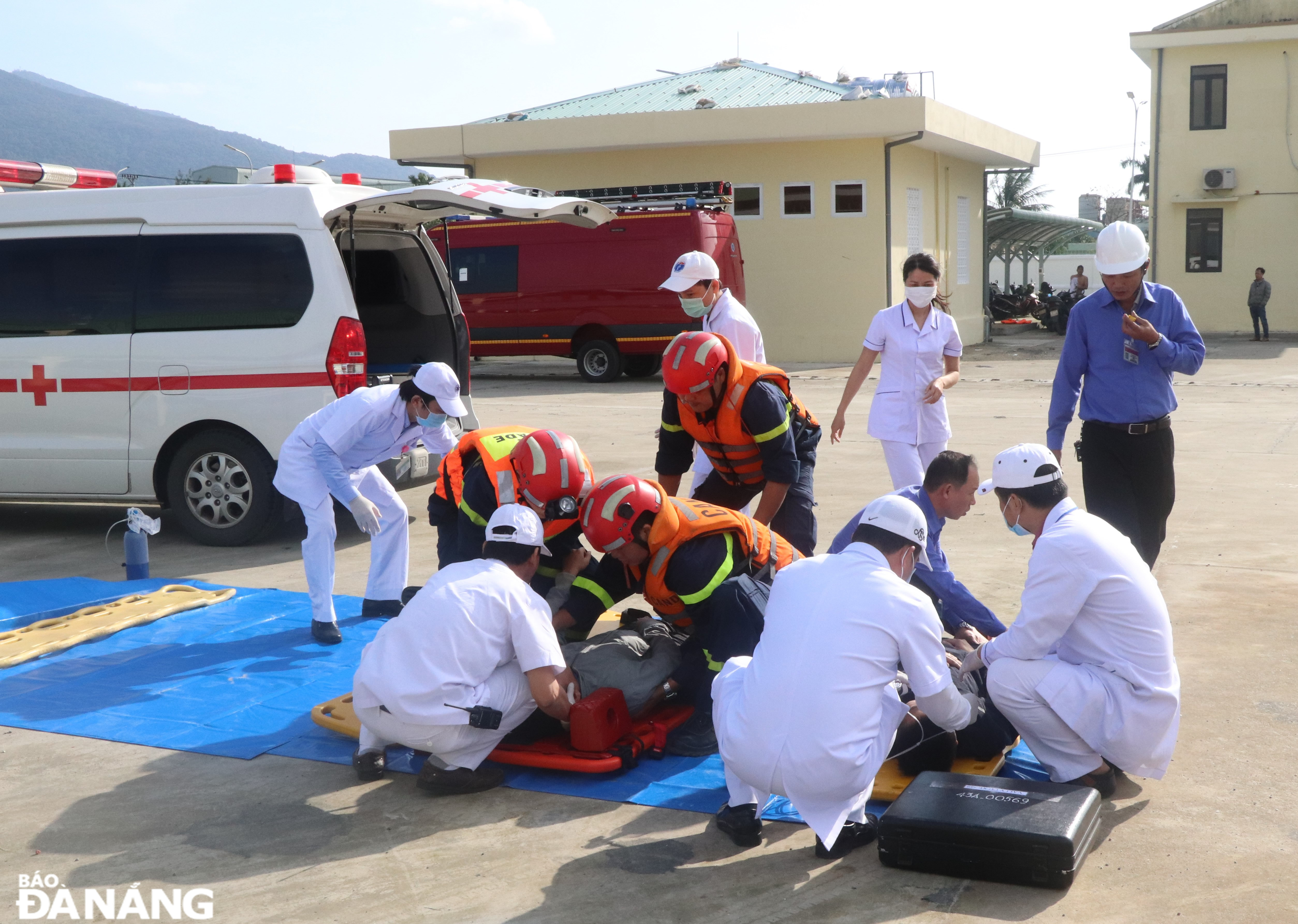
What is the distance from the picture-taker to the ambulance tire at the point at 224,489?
7.78 m

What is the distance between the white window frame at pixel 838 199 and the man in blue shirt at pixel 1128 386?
1730 cm

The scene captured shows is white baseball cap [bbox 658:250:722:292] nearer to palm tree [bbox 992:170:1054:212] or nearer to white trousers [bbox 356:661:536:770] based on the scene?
white trousers [bbox 356:661:536:770]

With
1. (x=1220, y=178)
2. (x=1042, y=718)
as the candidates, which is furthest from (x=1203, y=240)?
(x=1042, y=718)

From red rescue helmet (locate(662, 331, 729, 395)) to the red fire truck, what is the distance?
12.6 metres

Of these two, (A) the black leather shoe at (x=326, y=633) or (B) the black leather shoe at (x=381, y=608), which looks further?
(B) the black leather shoe at (x=381, y=608)

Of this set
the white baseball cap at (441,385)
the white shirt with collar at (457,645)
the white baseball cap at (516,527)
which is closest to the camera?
the white shirt with collar at (457,645)

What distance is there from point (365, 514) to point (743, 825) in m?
2.98

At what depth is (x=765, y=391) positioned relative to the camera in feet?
17.3

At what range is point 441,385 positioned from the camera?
19.0 ft

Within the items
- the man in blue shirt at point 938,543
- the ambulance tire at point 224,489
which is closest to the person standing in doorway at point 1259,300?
the ambulance tire at point 224,489

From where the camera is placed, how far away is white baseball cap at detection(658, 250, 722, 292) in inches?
244

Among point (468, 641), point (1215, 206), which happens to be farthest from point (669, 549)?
point (1215, 206)

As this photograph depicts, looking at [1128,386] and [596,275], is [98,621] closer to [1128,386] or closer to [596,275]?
[1128,386]

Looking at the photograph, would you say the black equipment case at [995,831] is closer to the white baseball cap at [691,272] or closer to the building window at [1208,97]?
the white baseball cap at [691,272]
